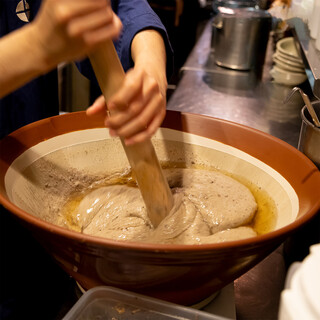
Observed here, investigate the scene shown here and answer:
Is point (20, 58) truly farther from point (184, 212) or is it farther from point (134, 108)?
point (184, 212)

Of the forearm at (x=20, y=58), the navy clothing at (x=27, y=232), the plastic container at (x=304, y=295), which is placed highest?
the forearm at (x=20, y=58)

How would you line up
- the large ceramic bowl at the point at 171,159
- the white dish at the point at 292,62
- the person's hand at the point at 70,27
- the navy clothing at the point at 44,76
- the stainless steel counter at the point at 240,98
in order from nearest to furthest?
the person's hand at the point at 70,27 < the large ceramic bowl at the point at 171,159 < the navy clothing at the point at 44,76 < the stainless steel counter at the point at 240,98 < the white dish at the point at 292,62

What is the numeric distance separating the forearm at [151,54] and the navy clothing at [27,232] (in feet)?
0.08

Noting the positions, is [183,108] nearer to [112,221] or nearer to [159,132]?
[159,132]

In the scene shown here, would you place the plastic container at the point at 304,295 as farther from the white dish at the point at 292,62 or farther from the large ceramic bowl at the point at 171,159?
the white dish at the point at 292,62

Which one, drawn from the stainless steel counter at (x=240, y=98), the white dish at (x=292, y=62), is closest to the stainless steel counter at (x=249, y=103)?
the stainless steel counter at (x=240, y=98)

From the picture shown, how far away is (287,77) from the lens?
2.02m

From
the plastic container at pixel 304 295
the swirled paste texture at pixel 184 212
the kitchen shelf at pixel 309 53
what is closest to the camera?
the plastic container at pixel 304 295

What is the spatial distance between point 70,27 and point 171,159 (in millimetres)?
623

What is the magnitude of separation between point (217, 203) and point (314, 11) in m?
1.14

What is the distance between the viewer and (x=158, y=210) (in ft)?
2.76

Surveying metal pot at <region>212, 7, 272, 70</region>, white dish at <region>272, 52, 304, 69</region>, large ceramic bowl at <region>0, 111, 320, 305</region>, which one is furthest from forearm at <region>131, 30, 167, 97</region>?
metal pot at <region>212, 7, 272, 70</region>

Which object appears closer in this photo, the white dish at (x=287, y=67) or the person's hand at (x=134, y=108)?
the person's hand at (x=134, y=108)

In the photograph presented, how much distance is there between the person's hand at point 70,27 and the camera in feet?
1.56
